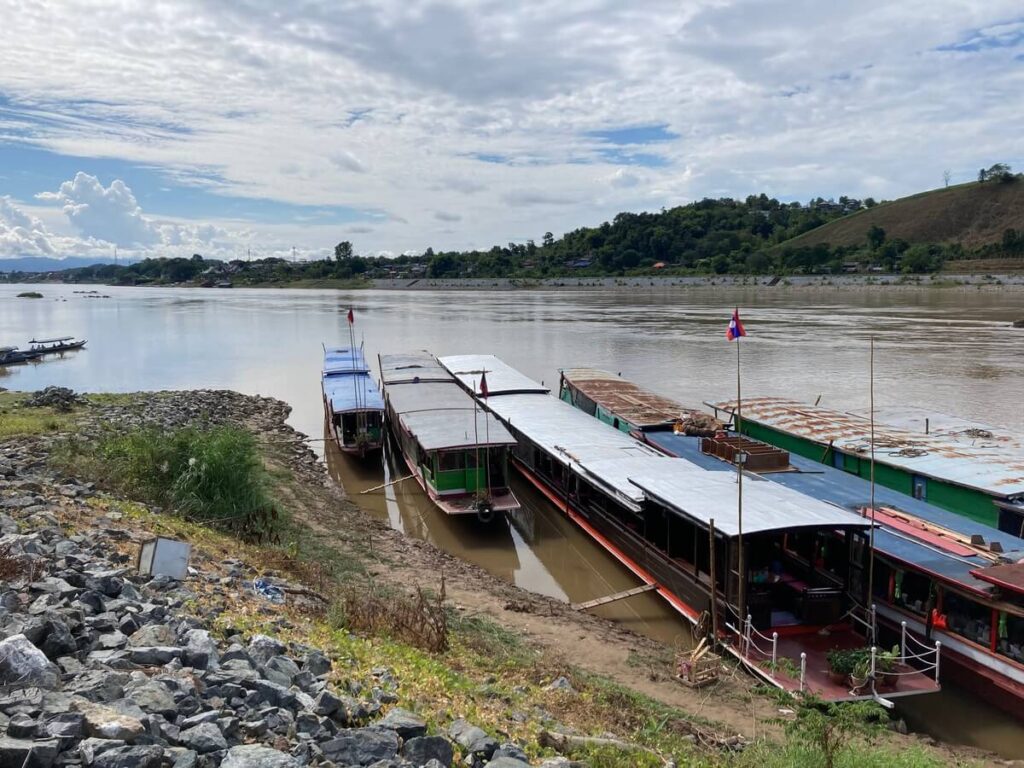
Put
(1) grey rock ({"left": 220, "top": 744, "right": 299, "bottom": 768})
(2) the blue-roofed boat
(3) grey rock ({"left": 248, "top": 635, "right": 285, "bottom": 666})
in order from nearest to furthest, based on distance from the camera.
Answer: (1) grey rock ({"left": 220, "top": 744, "right": 299, "bottom": 768})
(3) grey rock ({"left": 248, "top": 635, "right": 285, "bottom": 666})
(2) the blue-roofed boat

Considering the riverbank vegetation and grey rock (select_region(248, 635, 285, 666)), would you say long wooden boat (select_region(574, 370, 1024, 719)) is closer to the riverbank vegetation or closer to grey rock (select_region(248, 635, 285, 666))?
grey rock (select_region(248, 635, 285, 666))

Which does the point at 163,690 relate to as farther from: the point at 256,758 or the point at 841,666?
the point at 841,666

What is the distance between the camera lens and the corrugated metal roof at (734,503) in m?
10.7

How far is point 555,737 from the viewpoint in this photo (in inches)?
240

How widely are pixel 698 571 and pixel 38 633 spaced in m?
9.37

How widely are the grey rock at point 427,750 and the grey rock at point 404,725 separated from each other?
0.35 feet

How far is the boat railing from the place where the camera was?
9.94 metres

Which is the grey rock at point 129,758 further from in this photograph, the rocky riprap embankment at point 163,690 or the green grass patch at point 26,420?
the green grass patch at point 26,420

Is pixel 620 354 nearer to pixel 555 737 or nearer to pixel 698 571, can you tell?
pixel 698 571

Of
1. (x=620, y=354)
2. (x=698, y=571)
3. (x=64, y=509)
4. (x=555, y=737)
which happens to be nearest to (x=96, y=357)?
(x=620, y=354)

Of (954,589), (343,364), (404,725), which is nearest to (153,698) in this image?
(404,725)

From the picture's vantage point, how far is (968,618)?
34.4 feet

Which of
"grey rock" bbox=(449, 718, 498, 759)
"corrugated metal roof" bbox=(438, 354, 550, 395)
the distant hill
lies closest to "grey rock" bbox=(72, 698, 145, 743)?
"grey rock" bbox=(449, 718, 498, 759)

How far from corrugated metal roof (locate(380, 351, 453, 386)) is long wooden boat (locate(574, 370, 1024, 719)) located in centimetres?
1623
